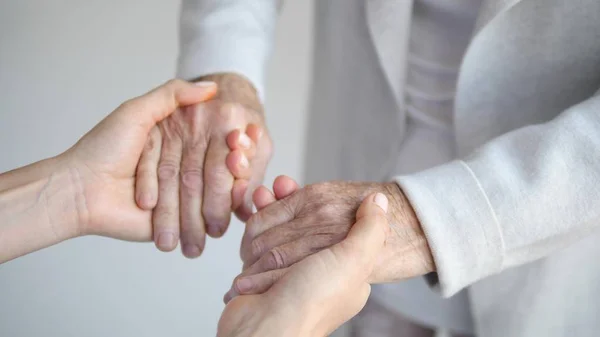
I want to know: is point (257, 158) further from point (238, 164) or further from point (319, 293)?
point (319, 293)

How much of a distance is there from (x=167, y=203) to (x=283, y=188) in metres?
0.18

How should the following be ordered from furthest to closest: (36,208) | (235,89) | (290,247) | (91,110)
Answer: (91,110) < (235,89) < (36,208) < (290,247)

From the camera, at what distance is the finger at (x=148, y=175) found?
0.84 metres

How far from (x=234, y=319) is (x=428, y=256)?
207 mm

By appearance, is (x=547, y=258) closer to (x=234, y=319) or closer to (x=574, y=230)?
(x=574, y=230)

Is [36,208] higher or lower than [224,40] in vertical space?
lower

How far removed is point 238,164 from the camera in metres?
0.84

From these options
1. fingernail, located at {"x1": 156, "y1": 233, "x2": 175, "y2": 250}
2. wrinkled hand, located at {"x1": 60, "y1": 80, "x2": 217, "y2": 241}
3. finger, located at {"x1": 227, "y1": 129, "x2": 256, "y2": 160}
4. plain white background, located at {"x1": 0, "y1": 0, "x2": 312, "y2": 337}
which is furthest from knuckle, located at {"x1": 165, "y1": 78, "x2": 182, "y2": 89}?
plain white background, located at {"x1": 0, "y1": 0, "x2": 312, "y2": 337}

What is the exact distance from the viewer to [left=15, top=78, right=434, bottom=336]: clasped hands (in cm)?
62

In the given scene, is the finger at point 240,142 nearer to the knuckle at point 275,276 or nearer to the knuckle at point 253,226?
the knuckle at point 253,226

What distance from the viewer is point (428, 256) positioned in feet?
2.10

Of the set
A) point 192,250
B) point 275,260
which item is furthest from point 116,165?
point 275,260

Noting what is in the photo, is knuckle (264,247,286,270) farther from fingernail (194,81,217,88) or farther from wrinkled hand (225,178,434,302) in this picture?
fingernail (194,81,217,88)

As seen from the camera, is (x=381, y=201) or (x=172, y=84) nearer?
(x=381, y=201)
